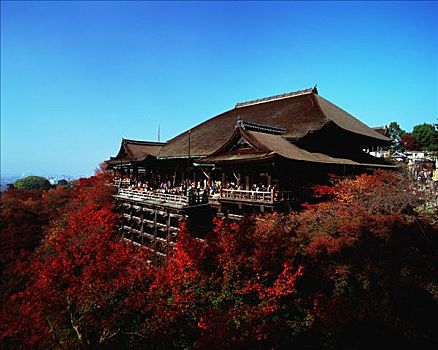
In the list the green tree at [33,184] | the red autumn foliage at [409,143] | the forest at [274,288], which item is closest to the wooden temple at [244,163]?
the forest at [274,288]

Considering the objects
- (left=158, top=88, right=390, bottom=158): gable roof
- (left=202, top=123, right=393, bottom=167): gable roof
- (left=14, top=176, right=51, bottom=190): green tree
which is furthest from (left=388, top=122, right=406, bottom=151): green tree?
(left=14, top=176, right=51, bottom=190): green tree

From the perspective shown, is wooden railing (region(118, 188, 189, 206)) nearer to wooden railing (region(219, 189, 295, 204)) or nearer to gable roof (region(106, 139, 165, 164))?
wooden railing (region(219, 189, 295, 204))

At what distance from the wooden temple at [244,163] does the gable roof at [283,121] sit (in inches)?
3.8

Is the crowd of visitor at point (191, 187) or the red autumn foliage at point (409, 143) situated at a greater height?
the red autumn foliage at point (409, 143)

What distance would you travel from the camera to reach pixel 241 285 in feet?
37.6

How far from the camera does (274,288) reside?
11.0 m

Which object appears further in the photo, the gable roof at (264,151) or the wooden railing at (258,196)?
the gable roof at (264,151)

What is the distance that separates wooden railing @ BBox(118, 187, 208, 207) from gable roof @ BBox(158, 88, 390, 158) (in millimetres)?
4728

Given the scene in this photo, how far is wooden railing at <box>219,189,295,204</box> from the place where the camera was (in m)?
15.0

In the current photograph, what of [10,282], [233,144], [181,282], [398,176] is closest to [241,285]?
[181,282]

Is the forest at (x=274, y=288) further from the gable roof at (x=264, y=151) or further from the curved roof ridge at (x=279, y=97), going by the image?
the curved roof ridge at (x=279, y=97)

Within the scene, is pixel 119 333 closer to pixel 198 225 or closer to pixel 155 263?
pixel 155 263

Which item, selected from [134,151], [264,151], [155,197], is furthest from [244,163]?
[134,151]

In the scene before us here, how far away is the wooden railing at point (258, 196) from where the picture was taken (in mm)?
14977
